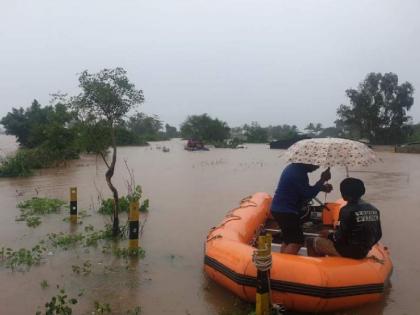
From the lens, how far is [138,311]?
186 inches

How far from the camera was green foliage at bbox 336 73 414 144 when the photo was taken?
2228 inches

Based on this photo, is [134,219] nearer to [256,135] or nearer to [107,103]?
[107,103]

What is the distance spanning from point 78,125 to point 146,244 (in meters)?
2.19

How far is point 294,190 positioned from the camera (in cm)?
545

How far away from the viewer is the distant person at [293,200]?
17.8 ft

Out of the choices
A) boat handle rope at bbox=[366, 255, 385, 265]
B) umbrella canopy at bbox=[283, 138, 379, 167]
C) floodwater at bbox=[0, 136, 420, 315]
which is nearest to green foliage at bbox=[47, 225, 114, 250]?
floodwater at bbox=[0, 136, 420, 315]

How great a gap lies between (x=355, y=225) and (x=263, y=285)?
1137 mm

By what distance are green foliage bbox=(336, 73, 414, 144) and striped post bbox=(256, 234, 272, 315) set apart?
184ft

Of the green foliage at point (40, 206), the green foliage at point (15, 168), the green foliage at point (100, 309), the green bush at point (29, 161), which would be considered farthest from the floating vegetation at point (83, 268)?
the green foliage at point (15, 168)

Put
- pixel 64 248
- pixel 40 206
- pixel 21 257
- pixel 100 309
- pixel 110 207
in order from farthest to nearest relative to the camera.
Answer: pixel 40 206
pixel 110 207
pixel 64 248
pixel 21 257
pixel 100 309

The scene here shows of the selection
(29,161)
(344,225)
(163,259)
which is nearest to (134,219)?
(163,259)

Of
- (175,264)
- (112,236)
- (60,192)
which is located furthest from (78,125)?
(60,192)

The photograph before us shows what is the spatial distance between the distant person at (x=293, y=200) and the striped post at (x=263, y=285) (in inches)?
42.5

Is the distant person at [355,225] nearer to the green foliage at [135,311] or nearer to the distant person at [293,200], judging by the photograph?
the distant person at [293,200]
